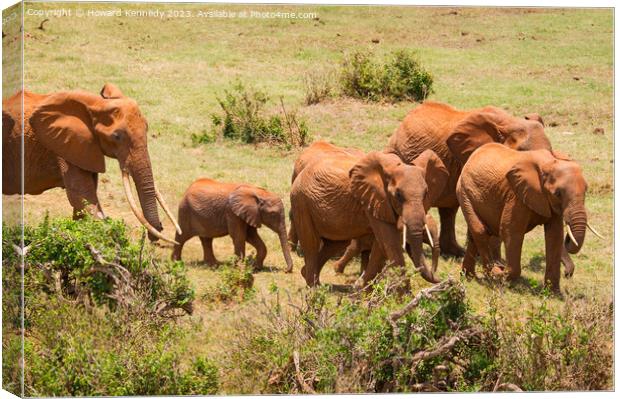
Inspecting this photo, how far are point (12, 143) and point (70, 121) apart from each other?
3.29 meters

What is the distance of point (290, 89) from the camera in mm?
22094

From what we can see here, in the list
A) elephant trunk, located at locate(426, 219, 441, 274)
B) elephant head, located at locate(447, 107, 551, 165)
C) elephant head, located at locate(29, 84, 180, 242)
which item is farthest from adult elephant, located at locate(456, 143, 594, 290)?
elephant head, located at locate(29, 84, 180, 242)

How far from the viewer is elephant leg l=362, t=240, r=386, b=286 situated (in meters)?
14.2

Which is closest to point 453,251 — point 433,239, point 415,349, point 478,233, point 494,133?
point 494,133

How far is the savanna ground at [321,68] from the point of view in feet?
53.9

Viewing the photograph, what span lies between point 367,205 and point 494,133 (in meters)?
3.39

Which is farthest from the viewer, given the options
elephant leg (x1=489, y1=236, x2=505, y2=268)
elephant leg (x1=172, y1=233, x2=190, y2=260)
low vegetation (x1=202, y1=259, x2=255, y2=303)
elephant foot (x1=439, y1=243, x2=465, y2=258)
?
elephant foot (x1=439, y1=243, x2=465, y2=258)

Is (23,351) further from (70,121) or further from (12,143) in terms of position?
(70,121)

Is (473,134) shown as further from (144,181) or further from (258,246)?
(144,181)

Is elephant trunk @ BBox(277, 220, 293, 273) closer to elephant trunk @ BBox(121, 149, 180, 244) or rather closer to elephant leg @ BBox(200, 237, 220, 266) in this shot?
elephant leg @ BBox(200, 237, 220, 266)

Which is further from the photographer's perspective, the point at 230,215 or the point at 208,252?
the point at 208,252

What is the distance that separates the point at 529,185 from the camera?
583 inches

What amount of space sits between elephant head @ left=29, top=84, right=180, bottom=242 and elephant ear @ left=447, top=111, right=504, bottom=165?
161 inches

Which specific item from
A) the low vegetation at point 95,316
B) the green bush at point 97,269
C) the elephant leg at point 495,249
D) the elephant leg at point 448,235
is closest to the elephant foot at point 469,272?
the elephant leg at point 495,249
